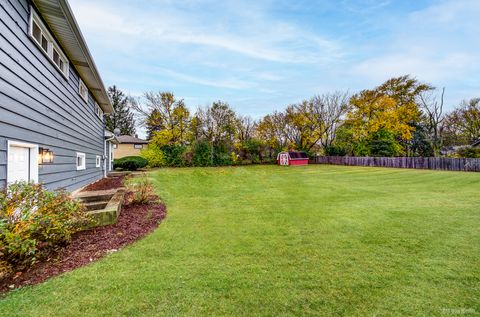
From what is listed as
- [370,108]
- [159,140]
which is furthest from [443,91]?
[159,140]

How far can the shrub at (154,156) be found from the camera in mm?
25234

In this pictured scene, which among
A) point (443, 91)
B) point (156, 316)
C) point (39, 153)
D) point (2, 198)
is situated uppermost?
point (443, 91)

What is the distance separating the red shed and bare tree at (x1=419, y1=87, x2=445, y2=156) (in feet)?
49.2

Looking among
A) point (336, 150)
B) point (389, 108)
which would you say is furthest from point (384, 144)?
point (336, 150)

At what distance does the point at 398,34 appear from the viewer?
590 inches

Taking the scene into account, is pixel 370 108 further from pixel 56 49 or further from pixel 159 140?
pixel 56 49

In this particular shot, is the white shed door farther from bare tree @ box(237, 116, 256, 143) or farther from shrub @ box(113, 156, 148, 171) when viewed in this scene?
bare tree @ box(237, 116, 256, 143)

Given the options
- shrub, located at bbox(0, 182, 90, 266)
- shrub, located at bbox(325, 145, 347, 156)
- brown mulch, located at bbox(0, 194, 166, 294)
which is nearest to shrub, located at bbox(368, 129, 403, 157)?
shrub, located at bbox(325, 145, 347, 156)

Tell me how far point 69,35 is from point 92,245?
5.03 meters

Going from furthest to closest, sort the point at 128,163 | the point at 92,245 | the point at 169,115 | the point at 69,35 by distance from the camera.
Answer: the point at 169,115 → the point at 128,163 → the point at 69,35 → the point at 92,245

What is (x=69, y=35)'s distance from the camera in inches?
227

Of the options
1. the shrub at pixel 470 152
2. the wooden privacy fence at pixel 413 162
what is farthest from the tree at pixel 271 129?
the shrub at pixel 470 152

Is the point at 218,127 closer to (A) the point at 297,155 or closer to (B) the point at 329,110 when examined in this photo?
(A) the point at 297,155

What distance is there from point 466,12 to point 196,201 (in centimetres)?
1540
